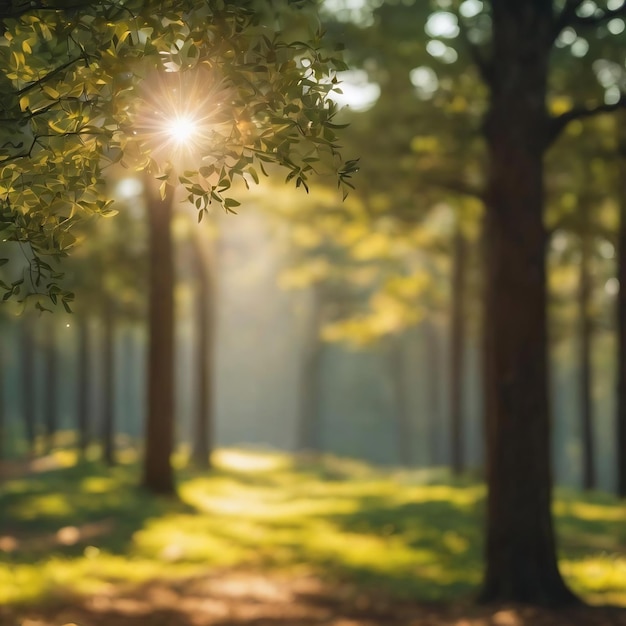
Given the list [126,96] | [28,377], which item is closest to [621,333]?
[126,96]

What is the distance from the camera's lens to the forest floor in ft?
27.1

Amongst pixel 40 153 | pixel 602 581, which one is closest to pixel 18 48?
pixel 40 153

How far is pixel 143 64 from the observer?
3604 mm

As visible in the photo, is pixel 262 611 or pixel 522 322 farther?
pixel 262 611

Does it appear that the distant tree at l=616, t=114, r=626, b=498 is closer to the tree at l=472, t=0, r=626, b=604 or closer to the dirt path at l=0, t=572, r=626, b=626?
the tree at l=472, t=0, r=626, b=604

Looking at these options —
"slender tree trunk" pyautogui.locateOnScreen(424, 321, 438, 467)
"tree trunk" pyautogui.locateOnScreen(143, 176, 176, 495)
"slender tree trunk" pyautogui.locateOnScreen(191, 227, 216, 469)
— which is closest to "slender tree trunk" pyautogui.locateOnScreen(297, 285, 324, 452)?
"slender tree trunk" pyautogui.locateOnScreen(424, 321, 438, 467)

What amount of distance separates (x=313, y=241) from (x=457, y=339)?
4409mm

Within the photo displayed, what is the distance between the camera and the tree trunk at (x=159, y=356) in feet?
54.7

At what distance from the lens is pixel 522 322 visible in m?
8.05

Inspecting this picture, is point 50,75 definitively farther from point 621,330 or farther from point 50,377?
point 50,377

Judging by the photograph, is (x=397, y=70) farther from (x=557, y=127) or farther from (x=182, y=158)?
(x=182, y=158)

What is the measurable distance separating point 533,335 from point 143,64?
5.32 m

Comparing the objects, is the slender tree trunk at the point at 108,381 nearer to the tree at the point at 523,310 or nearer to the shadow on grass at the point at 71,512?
the shadow on grass at the point at 71,512

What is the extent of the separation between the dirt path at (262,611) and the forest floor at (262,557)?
0.02 m
